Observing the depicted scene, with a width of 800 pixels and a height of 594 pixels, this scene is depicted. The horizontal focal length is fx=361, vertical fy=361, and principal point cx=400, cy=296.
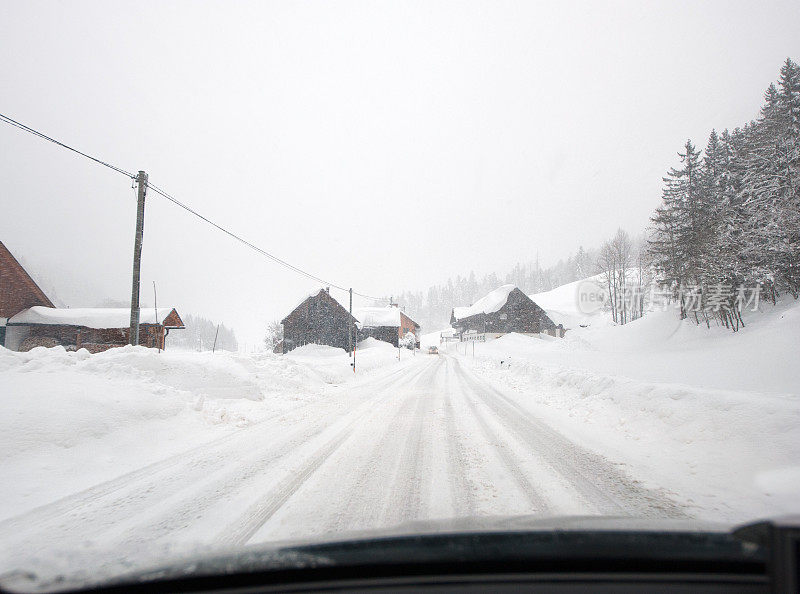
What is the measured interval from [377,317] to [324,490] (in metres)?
51.1

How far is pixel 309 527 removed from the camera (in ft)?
11.3

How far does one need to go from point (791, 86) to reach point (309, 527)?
38.1m

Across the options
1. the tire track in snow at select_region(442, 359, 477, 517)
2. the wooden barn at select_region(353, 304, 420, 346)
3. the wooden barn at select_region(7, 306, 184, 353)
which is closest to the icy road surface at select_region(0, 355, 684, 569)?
the tire track in snow at select_region(442, 359, 477, 517)

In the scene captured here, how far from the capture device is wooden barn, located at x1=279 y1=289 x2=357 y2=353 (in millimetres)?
43750

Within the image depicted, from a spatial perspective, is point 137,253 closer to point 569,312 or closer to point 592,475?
point 592,475

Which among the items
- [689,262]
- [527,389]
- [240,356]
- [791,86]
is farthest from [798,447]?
[791,86]

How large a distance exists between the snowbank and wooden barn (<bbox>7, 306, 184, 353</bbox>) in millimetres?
19998

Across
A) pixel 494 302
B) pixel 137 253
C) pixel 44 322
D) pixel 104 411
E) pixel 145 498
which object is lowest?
pixel 145 498

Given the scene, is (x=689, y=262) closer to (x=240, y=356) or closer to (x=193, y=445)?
(x=240, y=356)

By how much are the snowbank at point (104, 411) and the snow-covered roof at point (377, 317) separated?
41754mm

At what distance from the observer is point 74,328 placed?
93.7ft

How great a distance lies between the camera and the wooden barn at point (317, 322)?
43750mm

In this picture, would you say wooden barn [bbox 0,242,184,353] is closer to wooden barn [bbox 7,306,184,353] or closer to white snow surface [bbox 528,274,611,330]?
wooden barn [bbox 7,306,184,353]

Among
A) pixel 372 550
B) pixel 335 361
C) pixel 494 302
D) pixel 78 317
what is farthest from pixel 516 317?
pixel 372 550
